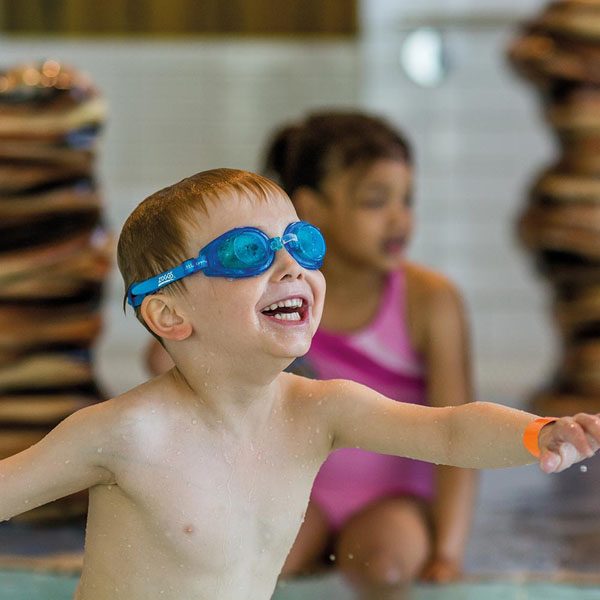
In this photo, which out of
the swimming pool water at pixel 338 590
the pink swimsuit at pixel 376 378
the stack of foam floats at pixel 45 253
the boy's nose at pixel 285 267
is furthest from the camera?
the stack of foam floats at pixel 45 253

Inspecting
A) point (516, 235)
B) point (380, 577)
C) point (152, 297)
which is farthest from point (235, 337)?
point (516, 235)

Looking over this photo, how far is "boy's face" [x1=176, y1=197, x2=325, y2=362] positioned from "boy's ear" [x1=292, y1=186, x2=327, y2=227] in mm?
1413

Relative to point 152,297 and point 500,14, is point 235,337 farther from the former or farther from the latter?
point 500,14

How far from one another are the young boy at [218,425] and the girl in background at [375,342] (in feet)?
3.72

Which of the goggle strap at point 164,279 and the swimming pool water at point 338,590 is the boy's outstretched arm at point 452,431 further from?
the swimming pool water at point 338,590

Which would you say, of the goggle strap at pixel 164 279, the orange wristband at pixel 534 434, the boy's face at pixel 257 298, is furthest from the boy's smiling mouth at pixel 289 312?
the orange wristband at pixel 534 434

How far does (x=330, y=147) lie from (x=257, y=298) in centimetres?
151

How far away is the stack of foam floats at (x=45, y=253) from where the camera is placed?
387cm

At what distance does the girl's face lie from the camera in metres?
3.31

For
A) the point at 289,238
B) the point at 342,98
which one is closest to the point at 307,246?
the point at 289,238

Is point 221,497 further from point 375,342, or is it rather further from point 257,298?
point 375,342

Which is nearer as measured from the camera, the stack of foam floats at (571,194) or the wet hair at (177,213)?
the wet hair at (177,213)

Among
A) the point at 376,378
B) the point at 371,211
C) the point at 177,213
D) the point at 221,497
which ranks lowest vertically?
the point at 376,378

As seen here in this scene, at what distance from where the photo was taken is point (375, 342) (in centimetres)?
345
